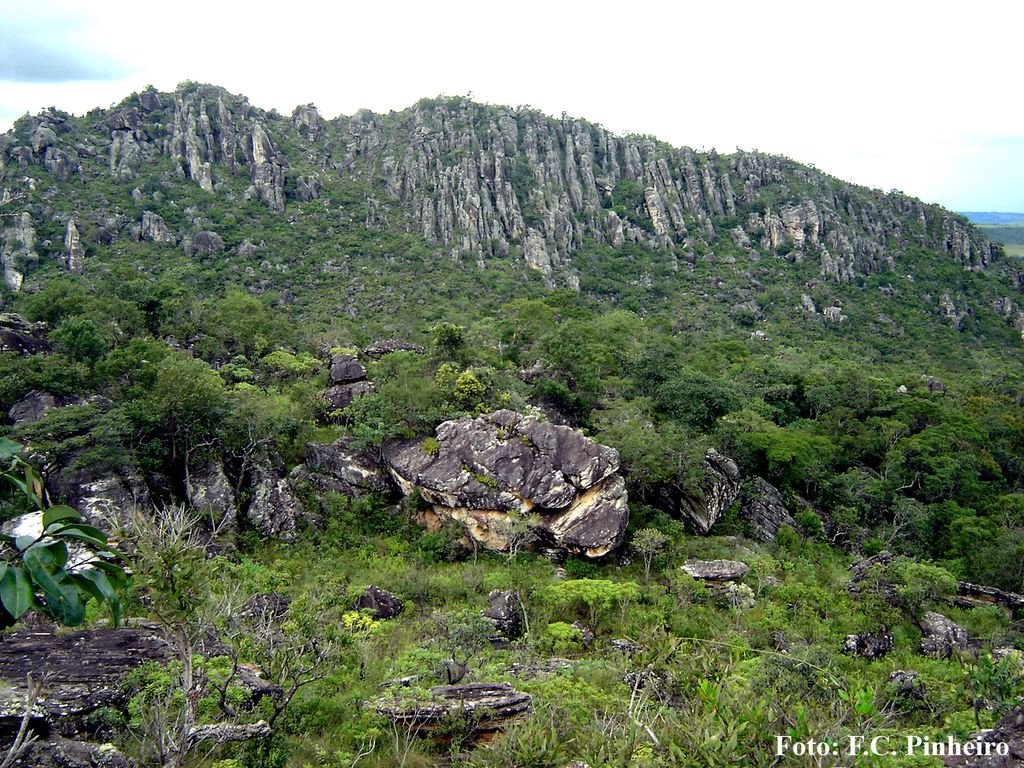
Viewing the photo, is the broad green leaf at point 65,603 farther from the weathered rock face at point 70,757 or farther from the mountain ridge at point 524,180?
the mountain ridge at point 524,180

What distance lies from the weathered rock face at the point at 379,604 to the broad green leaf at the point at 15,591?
484 inches

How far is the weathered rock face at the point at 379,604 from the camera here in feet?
45.9

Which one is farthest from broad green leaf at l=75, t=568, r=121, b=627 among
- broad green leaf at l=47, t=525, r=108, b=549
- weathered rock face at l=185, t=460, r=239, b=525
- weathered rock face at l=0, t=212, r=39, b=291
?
weathered rock face at l=0, t=212, r=39, b=291

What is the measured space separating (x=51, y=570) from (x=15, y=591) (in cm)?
14

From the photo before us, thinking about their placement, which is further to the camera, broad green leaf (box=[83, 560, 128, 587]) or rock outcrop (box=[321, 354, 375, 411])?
rock outcrop (box=[321, 354, 375, 411])

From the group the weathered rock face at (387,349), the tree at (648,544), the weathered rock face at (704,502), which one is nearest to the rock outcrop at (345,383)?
the weathered rock face at (387,349)

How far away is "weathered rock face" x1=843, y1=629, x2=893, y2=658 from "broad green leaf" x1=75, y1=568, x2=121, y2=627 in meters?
15.9

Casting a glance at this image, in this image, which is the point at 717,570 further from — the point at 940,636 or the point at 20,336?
the point at 20,336

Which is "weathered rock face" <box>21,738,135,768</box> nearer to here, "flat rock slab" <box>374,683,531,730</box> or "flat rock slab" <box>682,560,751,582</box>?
"flat rock slab" <box>374,683,531,730</box>

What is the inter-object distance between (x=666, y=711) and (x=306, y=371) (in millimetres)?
23593

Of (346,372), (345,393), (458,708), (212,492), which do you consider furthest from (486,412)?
(458,708)

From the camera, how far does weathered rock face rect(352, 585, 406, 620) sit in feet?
45.9

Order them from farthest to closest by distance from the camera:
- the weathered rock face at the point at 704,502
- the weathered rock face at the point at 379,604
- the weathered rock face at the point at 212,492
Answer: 1. the weathered rock face at the point at 704,502
2. the weathered rock face at the point at 212,492
3. the weathered rock face at the point at 379,604

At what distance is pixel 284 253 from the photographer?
55906 millimetres
